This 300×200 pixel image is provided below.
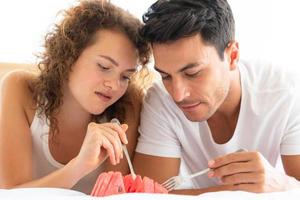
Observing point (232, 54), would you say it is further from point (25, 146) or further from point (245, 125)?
point (25, 146)

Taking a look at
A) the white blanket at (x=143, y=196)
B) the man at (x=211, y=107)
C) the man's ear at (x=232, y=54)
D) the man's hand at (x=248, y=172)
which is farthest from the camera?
the man's ear at (x=232, y=54)

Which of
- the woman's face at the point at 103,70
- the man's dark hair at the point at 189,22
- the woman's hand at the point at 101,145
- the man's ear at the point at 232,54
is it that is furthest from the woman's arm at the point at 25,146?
the man's ear at the point at 232,54

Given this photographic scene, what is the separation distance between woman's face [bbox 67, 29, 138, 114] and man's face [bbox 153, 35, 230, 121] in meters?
0.10

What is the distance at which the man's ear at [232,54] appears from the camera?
4.15 ft

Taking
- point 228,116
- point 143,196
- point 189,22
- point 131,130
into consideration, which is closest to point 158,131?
point 131,130

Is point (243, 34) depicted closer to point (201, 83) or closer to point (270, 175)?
point (201, 83)

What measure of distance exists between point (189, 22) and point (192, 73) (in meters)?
0.13

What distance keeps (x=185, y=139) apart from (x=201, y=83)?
0.71 feet

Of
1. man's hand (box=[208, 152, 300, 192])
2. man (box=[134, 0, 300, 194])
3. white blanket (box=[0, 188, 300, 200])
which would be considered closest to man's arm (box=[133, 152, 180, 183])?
man (box=[134, 0, 300, 194])

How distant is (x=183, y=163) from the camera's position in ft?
4.52

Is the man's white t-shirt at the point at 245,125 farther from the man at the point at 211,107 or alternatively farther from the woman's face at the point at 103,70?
the woman's face at the point at 103,70

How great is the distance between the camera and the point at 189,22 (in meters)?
1.16

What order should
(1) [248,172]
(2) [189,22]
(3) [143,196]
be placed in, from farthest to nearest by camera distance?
1. (2) [189,22]
2. (1) [248,172]
3. (3) [143,196]

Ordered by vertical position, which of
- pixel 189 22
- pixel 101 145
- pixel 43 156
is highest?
pixel 189 22
